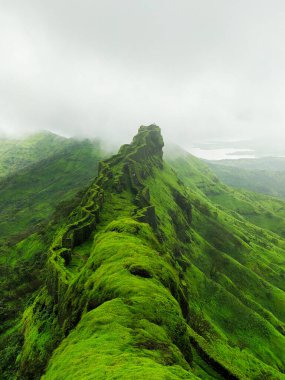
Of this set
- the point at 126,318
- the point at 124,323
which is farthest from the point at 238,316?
the point at 124,323

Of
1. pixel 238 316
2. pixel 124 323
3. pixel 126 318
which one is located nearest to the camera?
pixel 124 323

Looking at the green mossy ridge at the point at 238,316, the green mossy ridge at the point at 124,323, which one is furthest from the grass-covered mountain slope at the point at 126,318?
the green mossy ridge at the point at 238,316

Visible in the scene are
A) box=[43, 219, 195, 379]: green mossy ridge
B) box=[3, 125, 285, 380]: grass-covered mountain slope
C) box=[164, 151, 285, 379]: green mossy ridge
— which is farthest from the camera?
box=[164, 151, 285, 379]: green mossy ridge

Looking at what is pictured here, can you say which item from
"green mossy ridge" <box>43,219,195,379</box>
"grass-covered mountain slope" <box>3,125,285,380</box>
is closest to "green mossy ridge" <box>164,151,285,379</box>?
"grass-covered mountain slope" <box>3,125,285,380</box>

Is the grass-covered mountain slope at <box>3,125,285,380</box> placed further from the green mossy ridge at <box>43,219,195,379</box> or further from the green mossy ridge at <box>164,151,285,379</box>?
the green mossy ridge at <box>164,151,285,379</box>

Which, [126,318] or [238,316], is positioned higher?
[126,318]

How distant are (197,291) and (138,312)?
11729cm

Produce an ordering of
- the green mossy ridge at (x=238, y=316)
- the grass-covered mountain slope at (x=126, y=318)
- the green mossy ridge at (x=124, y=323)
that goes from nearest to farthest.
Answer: the green mossy ridge at (x=124, y=323) < the grass-covered mountain slope at (x=126, y=318) < the green mossy ridge at (x=238, y=316)

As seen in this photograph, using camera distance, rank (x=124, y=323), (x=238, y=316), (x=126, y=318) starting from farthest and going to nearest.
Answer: (x=238, y=316)
(x=126, y=318)
(x=124, y=323)

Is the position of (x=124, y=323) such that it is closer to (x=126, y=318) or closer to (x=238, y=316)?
(x=126, y=318)

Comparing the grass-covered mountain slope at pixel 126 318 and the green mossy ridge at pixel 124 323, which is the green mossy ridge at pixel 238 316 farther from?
the green mossy ridge at pixel 124 323

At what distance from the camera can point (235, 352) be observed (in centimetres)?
12425

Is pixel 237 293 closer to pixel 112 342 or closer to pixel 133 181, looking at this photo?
pixel 133 181

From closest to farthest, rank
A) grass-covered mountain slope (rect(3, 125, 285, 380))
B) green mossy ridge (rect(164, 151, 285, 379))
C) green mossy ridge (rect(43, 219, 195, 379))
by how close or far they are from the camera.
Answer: green mossy ridge (rect(43, 219, 195, 379)) < grass-covered mountain slope (rect(3, 125, 285, 380)) < green mossy ridge (rect(164, 151, 285, 379))
